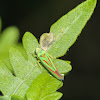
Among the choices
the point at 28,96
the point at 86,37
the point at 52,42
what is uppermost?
the point at 52,42

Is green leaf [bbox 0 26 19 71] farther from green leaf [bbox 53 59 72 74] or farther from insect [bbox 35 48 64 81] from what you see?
green leaf [bbox 53 59 72 74]

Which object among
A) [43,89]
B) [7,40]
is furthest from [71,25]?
[7,40]

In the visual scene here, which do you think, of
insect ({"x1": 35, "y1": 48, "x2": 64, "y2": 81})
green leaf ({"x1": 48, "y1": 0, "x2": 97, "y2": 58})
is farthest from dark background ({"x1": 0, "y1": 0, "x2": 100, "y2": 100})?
green leaf ({"x1": 48, "y1": 0, "x2": 97, "y2": 58})

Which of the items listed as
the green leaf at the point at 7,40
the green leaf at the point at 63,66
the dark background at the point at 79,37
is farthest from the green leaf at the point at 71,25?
the dark background at the point at 79,37

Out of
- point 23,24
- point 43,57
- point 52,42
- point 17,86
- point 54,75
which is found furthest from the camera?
point 23,24

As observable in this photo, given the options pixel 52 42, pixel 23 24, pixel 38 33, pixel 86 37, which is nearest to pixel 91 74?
pixel 86 37

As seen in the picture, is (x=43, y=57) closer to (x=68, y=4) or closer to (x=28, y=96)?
(x=28, y=96)

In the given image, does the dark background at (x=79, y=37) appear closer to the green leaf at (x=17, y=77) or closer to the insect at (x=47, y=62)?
the insect at (x=47, y=62)
